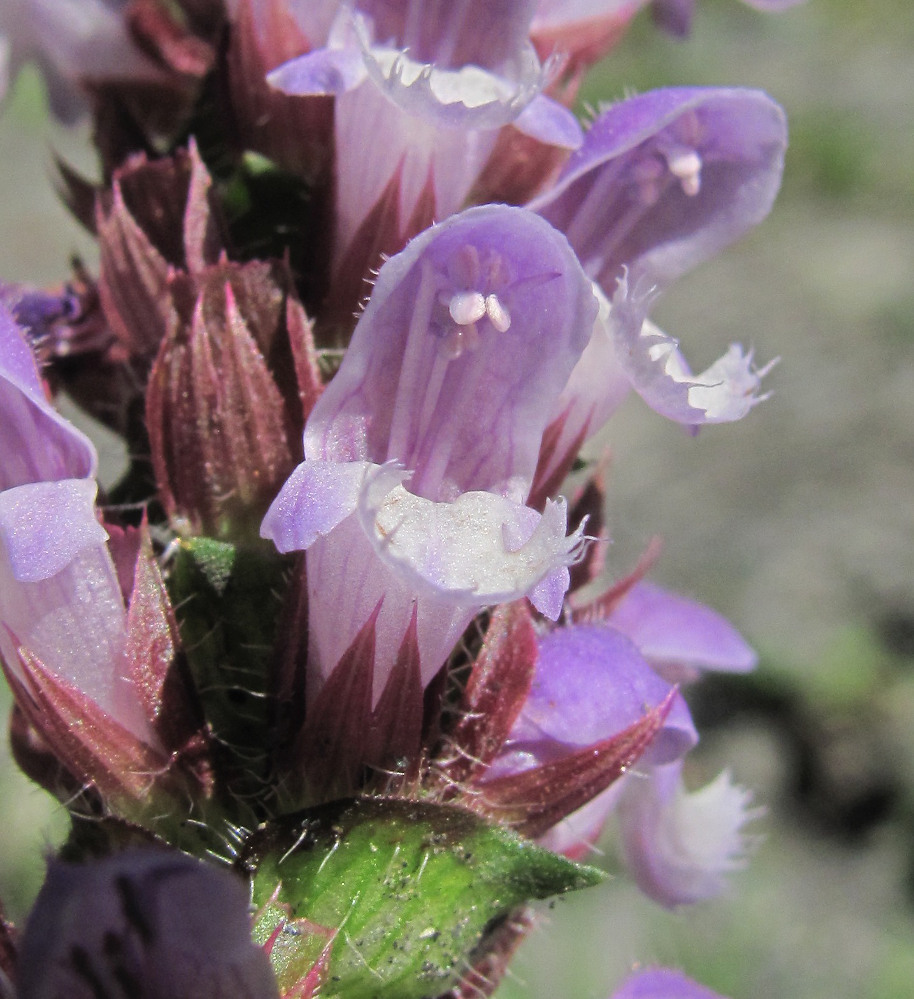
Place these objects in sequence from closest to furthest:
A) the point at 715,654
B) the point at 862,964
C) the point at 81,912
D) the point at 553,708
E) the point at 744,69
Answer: the point at 81,912, the point at 553,708, the point at 715,654, the point at 862,964, the point at 744,69

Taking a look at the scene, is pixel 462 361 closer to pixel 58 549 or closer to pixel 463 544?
pixel 463 544

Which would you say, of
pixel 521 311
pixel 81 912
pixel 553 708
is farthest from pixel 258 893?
pixel 521 311

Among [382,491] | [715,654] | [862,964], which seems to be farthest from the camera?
A: [862,964]

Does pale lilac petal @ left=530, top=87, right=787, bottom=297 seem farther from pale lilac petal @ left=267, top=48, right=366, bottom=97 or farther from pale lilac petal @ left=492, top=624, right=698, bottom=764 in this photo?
pale lilac petal @ left=492, top=624, right=698, bottom=764

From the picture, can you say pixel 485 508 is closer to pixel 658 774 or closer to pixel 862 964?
pixel 658 774

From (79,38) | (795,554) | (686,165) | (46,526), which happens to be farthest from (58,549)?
(795,554)

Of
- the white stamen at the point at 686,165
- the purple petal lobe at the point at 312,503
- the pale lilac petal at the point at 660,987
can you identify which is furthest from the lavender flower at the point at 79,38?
the pale lilac petal at the point at 660,987

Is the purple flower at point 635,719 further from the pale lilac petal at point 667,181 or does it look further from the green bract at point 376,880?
the pale lilac petal at point 667,181
